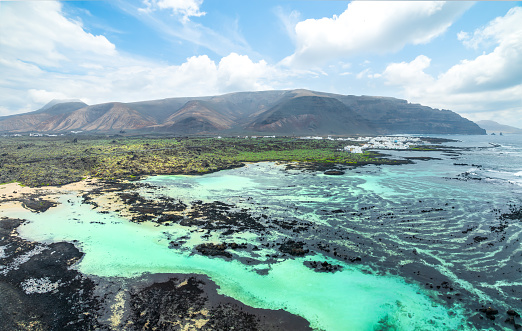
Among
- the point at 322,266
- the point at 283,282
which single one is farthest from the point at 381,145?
the point at 283,282

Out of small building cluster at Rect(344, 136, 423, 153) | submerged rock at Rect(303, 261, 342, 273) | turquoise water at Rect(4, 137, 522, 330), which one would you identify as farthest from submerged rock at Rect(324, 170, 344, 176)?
small building cluster at Rect(344, 136, 423, 153)

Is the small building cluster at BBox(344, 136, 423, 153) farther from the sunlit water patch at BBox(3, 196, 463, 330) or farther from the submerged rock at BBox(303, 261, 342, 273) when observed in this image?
the sunlit water patch at BBox(3, 196, 463, 330)

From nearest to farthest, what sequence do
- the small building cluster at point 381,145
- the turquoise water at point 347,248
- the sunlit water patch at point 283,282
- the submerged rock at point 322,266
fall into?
the sunlit water patch at point 283,282 → the turquoise water at point 347,248 → the submerged rock at point 322,266 → the small building cluster at point 381,145

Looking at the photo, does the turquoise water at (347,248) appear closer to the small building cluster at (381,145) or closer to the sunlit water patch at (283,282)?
the sunlit water patch at (283,282)

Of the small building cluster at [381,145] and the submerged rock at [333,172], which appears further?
the small building cluster at [381,145]

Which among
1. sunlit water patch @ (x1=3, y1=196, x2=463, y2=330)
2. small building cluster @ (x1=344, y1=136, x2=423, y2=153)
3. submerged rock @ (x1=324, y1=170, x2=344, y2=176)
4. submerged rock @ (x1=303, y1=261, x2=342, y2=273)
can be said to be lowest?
sunlit water patch @ (x1=3, y1=196, x2=463, y2=330)

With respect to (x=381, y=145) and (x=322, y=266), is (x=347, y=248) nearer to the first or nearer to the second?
(x=322, y=266)

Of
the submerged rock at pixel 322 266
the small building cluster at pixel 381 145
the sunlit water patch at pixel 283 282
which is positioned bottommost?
the sunlit water patch at pixel 283 282

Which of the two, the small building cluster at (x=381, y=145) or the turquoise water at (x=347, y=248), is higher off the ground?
the small building cluster at (x=381, y=145)

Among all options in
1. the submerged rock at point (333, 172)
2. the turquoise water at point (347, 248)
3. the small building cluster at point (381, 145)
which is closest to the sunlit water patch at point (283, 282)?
the turquoise water at point (347, 248)
